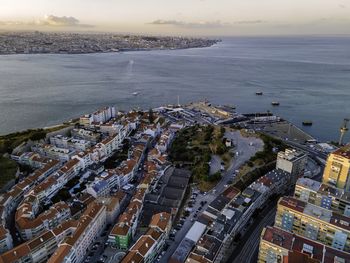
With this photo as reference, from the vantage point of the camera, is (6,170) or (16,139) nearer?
(6,170)

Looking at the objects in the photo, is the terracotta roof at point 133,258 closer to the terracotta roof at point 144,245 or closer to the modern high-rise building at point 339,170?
the terracotta roof at point 144,245

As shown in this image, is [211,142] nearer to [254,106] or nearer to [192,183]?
[192,183]

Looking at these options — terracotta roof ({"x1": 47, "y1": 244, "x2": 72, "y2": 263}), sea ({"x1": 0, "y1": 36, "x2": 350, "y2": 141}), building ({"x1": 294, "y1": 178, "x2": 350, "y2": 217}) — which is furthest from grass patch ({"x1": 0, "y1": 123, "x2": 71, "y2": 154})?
building ({"x1": 294, "y1": 178, "x2": 350, "y2": 217})

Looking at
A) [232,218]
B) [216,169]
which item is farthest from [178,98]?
[232,218]

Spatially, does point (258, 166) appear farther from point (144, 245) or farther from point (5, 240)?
point (5, 240)

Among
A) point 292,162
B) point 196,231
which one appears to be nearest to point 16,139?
point 196,231

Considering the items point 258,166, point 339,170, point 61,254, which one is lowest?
point 61,254

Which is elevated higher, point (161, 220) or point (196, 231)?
point (161, 220)

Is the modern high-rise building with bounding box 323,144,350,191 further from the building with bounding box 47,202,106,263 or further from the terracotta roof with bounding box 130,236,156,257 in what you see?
the building with bounding box 47,202,106,263
